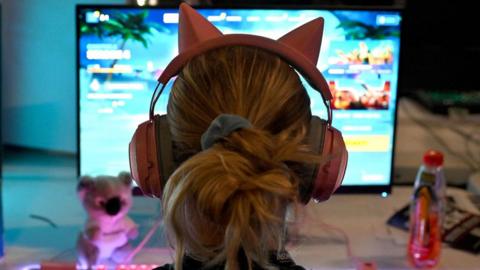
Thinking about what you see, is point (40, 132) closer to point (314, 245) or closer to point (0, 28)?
point (0, 28)

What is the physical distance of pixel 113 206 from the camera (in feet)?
3.59

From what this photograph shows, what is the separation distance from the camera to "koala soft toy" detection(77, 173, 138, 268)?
1.08m

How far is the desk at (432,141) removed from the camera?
1.46 metres

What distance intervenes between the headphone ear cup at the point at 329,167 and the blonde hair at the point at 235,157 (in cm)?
5

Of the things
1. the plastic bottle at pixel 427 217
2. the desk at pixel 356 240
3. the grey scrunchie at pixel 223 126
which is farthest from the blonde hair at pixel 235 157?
the plastic bottle at pixel 427 217

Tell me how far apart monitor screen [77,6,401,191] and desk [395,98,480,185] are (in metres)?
0.24

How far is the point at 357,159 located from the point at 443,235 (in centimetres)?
20

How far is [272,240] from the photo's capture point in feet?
2.16

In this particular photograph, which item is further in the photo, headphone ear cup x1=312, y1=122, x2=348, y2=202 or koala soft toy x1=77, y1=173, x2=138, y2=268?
koala soft toy x1=77, y1=173, x2=138, y2=268

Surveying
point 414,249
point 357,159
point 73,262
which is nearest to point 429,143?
point 357,159

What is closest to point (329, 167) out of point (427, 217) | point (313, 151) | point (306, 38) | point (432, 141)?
point (313, 151)

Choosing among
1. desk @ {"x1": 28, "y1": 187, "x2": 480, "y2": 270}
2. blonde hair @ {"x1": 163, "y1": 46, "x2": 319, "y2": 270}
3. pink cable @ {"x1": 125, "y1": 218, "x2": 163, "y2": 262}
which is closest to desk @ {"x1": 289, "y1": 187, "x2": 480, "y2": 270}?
desk @ {"x1": 28, "y1": 187, "x2": 480, "y2": 270}

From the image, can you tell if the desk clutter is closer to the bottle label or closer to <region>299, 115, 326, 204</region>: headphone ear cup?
the bottle label

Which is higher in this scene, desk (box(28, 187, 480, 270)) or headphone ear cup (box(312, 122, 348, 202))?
headphone ear cup (box(312, 122, 348, 202))
